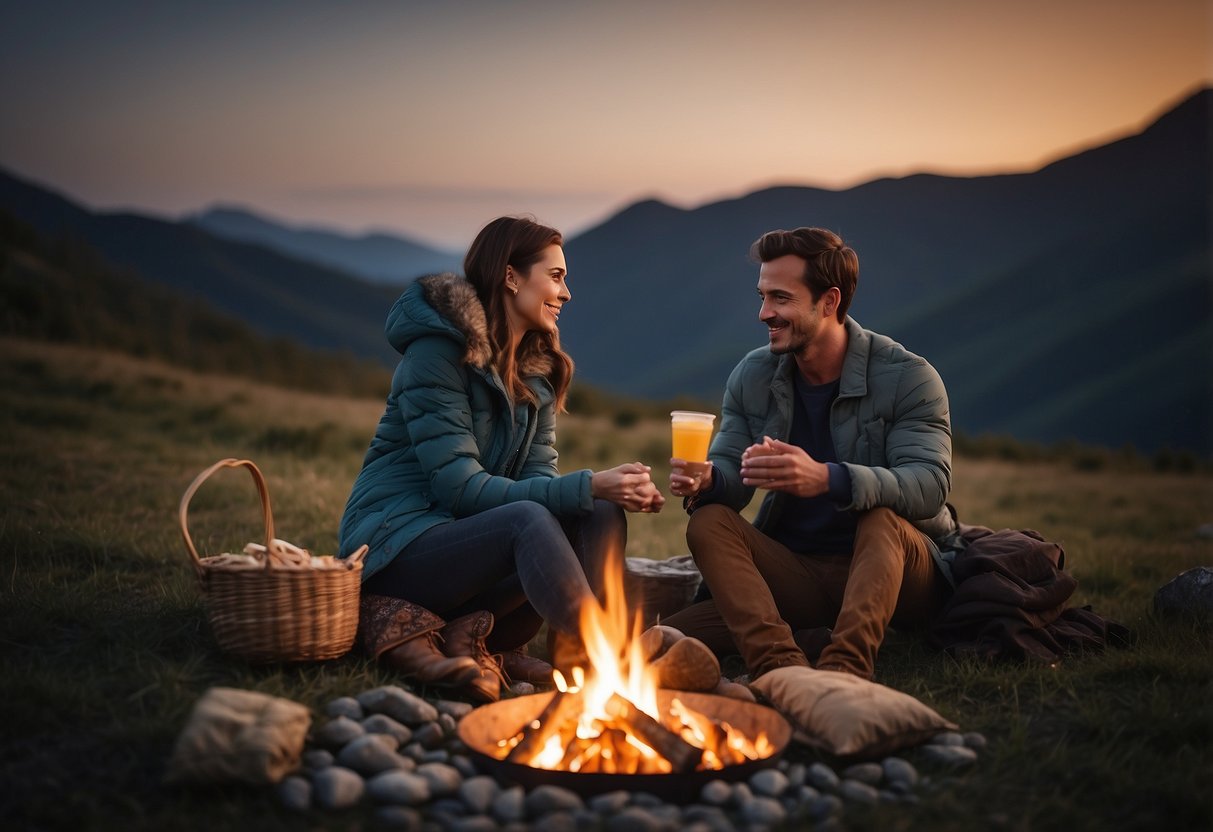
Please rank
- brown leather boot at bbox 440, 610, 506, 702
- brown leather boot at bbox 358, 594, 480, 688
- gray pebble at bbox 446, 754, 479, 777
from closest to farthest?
gray pebble at bbox 446, 754, 479, 777 < brown leather boot at bbox 358, 594, 480, 688 < brown leather boot at bbox 440, 610, 506, 702

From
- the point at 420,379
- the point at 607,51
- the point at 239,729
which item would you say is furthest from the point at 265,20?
the point at 239,729

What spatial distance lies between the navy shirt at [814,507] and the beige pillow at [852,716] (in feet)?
3.70

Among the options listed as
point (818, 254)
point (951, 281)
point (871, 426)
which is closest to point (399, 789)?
point (871, 426)

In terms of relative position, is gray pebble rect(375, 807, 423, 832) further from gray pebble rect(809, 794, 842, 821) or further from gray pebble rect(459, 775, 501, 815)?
gray pebble rect(809, 794, 842, 821)

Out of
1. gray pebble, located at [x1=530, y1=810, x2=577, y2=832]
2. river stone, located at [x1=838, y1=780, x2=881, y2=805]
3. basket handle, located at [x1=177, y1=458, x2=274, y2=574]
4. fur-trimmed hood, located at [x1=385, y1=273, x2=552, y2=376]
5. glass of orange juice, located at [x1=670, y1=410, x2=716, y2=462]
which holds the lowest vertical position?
river stone, located at [x1=838, y1=780, x2=881, y2=805]

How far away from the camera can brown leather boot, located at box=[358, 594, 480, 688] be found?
3.68 m

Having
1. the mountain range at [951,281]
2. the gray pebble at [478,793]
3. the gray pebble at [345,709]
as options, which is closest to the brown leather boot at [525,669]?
the gray pebble at [345,709]

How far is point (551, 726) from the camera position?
3.05m

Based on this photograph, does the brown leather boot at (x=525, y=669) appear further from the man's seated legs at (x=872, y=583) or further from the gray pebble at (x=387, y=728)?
the man's seated legs at (x=872, y=583)

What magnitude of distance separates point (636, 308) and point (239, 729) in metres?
73.9

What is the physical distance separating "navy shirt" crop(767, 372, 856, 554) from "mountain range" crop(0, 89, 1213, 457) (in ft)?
125

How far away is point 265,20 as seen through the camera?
14039 millimetres

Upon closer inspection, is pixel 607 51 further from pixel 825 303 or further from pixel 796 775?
pixel 796 775

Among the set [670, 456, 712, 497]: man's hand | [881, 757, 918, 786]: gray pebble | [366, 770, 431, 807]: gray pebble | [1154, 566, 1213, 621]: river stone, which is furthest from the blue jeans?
[1154, 566, 1213, 621]: river stone
